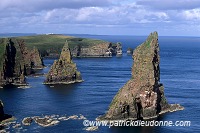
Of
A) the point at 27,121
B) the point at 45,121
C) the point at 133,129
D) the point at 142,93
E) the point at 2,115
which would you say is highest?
the point at 142,93

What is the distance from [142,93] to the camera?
144000 mm

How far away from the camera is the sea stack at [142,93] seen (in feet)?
459

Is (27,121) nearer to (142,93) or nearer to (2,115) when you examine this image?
(2,115)

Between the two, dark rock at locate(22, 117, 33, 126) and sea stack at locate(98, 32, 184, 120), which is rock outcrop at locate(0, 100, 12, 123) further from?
sea stack at locate(98, 32, 184, 120)

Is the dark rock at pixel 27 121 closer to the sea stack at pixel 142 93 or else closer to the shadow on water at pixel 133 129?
the sea stack at pixel 142 93

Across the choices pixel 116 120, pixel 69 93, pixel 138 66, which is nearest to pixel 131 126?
pixel 116 120

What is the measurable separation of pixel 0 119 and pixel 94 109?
1500 inches

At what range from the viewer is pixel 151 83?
144375 mm

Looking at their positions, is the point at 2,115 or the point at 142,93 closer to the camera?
the point at 2,115

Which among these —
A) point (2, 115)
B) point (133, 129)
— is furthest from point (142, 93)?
point (2, 115)

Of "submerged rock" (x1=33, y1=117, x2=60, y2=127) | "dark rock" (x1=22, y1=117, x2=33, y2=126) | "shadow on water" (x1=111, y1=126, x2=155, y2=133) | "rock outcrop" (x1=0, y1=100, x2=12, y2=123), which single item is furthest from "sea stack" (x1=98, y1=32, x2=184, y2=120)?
"rock outcrop" (x1=0, y1=100, x2=12, y2=123)

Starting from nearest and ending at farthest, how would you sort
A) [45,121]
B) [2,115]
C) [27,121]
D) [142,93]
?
[27,121] → [45,121] → [2,115] → [142,93]

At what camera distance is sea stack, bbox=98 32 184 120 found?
5507 inches

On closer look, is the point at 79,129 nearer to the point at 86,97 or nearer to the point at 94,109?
the point at 94,109
